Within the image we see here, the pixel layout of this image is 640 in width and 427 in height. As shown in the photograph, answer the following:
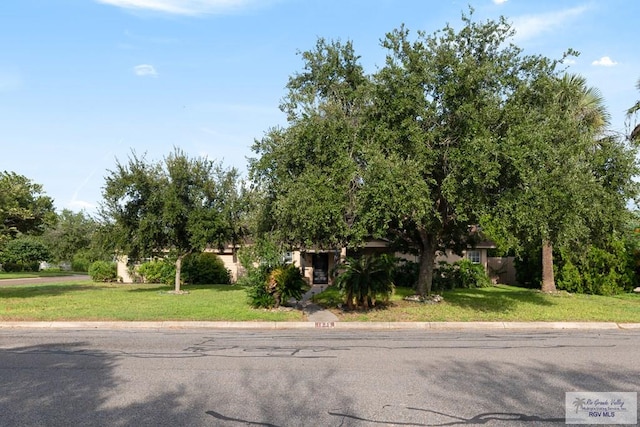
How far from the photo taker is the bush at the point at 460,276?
84.4 ft

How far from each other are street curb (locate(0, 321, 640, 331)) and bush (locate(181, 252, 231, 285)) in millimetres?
17886

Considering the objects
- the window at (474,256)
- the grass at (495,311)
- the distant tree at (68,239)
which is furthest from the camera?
the distant tree at (68,239)

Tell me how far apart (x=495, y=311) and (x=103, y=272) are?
27766 mm

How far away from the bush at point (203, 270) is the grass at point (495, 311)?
14879 millimetres

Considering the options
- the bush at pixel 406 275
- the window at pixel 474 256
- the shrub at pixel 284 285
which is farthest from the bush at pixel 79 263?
the shrub at pixel 284 285

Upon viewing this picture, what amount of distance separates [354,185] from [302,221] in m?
1.92

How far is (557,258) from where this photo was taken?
1022 inches

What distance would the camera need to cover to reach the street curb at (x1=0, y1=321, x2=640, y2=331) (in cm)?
1391

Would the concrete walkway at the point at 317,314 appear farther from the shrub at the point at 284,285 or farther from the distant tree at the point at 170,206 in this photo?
the distant tree at the point at 170,206

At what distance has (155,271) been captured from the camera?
33.8 metres

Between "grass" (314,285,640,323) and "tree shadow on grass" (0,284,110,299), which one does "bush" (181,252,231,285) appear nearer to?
"tree shadow on grass" (0,284,110,299)

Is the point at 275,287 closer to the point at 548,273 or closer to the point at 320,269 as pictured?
the point at 548,273

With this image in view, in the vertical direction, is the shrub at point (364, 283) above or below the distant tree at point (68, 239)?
below

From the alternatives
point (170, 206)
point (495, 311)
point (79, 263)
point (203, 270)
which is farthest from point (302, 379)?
point (79, 263)
